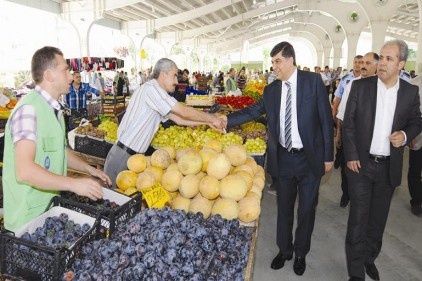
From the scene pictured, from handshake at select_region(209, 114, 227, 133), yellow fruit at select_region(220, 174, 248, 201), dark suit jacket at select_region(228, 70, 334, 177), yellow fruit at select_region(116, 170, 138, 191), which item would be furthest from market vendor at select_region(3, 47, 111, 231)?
dark suit jacket at select_region(228, 70, 334, 177)

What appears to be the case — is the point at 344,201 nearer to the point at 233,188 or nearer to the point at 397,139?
the point at 397,139

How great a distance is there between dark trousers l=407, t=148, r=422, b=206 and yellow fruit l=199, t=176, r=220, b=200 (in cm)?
337

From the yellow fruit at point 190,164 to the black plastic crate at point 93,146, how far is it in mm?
2410

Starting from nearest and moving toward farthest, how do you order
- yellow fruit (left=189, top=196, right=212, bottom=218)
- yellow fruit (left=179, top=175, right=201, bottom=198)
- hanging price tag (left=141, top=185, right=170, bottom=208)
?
hanging price tag (left=141, top=185, right=170, bottom=208) → yellow fruit (left=189, top=196, right=212, bottom=218) → yellow fruit (left=179, top=175, right=201, bottom=198)

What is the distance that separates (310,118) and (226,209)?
1185mm

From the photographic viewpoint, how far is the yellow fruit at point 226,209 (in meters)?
2.11

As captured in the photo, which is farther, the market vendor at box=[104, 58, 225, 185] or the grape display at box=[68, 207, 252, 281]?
the market vendor at box=[104, 58, 225, 185]

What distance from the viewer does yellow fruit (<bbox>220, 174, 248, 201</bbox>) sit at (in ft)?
7.32

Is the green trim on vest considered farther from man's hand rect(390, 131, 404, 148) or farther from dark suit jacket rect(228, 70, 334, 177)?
man's hand rect(390, 131, 404, 148)

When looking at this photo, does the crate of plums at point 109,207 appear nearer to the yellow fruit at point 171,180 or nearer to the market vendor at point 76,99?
the yellow fruit at point 171,180

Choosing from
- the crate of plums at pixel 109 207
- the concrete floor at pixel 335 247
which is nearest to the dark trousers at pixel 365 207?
the concrete floor at pixel 335 247

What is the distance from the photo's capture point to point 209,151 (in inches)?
99.8

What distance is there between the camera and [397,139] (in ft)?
8.65

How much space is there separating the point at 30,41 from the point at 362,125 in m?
15.2
